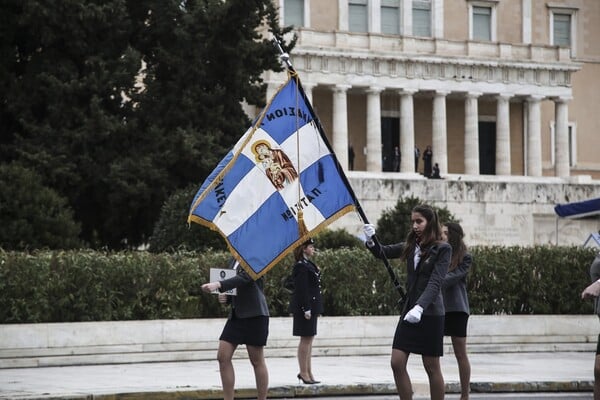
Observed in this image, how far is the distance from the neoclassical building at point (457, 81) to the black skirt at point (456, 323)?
40.7m

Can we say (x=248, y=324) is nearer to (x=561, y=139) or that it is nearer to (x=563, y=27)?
(x=561, y=139)

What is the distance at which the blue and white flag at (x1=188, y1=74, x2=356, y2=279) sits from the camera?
14477mm

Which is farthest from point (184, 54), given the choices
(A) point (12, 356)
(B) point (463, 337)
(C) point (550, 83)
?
(C) point (550, 83)

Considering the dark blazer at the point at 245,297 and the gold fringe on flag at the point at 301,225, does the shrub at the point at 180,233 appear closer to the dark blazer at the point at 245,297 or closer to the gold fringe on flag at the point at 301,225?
the gold fringe on flag at the point at 301,225

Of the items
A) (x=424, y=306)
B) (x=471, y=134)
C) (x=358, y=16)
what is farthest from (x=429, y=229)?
(x=358, y=16)

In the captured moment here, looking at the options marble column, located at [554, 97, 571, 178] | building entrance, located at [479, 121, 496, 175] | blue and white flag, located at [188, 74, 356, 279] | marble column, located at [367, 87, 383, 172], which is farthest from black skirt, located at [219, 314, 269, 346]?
building entrance, located at [479, 121, 496, 175]

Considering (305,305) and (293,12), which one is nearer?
(305,305)

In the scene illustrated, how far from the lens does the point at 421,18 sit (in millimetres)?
64875

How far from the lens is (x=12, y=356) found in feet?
66.6

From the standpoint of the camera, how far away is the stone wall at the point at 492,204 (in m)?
46.2

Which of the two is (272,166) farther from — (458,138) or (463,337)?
(458,138)

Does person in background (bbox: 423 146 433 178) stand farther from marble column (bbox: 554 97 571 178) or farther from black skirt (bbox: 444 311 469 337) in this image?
black skirt (bbox: 444 311 469 337)

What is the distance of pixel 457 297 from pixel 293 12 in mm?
48574

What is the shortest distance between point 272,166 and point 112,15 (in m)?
18.6
